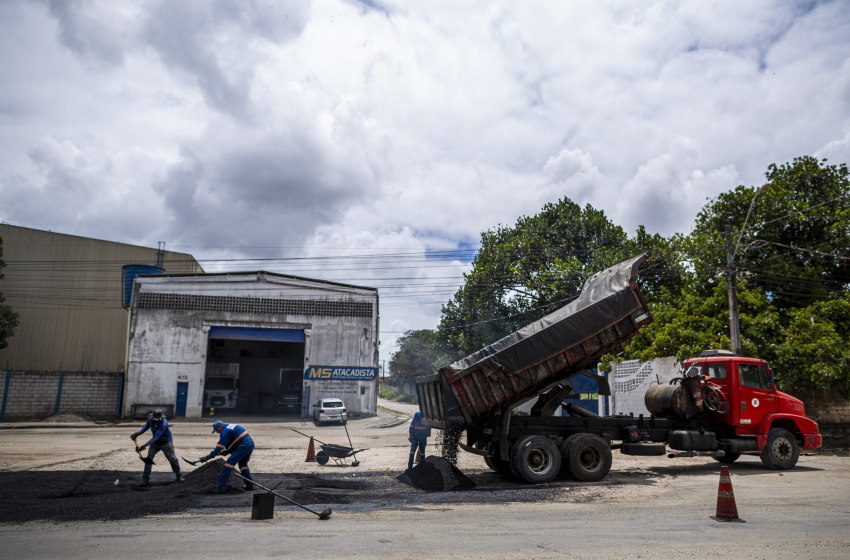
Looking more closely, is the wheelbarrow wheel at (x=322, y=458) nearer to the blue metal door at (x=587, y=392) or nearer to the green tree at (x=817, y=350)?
the blue metal door at (x=587, y=392)

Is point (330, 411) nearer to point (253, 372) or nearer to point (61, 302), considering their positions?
point (253, 372)

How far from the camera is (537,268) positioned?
3416 centimetres

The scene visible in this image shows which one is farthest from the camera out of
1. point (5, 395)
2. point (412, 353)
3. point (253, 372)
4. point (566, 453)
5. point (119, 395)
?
point (412, 353)

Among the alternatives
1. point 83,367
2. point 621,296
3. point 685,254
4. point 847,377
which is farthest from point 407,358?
point 621,296

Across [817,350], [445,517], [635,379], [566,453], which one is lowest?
[445,517]

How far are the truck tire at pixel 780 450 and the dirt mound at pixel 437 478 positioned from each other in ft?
23.8

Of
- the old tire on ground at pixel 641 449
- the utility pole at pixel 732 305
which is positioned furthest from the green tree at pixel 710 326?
the old tire on ground at pixel 641 449

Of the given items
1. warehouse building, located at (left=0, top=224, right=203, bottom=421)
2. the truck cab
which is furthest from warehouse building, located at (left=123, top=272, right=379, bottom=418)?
the truck cab

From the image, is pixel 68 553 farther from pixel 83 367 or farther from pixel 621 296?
pixel 83 367

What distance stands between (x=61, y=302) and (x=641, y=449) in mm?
43171

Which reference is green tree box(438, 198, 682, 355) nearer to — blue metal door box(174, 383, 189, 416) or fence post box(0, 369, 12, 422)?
blue metal door box(174, 383, 189, 416)

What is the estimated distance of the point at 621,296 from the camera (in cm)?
1121

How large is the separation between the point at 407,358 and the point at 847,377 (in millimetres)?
70986

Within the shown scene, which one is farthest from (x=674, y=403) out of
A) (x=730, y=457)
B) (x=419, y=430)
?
(x=419, y=430)
